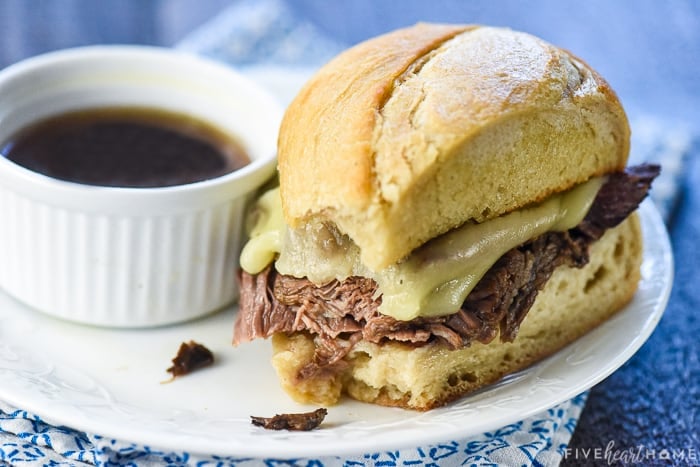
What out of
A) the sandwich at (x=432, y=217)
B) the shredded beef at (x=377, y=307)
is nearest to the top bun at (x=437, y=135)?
the sandwich at (x=432, y=217)

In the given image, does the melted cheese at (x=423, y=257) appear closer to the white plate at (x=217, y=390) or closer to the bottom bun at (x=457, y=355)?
the bottom bun at (x=457, y=355)

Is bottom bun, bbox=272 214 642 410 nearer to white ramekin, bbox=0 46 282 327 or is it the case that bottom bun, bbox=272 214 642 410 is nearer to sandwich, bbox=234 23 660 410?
sandwich, bbox=234 23 660 410

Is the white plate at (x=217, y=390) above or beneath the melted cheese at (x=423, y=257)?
beneath

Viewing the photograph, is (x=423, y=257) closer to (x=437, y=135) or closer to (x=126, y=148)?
(x=437, y=135)

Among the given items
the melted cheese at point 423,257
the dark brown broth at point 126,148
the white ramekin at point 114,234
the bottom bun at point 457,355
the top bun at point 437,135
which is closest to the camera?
the top bun at point 437,135

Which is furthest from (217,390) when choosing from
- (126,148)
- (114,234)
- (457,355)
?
(126,148)

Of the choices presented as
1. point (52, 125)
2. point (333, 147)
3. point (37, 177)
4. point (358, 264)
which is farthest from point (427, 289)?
point (52, 125)
